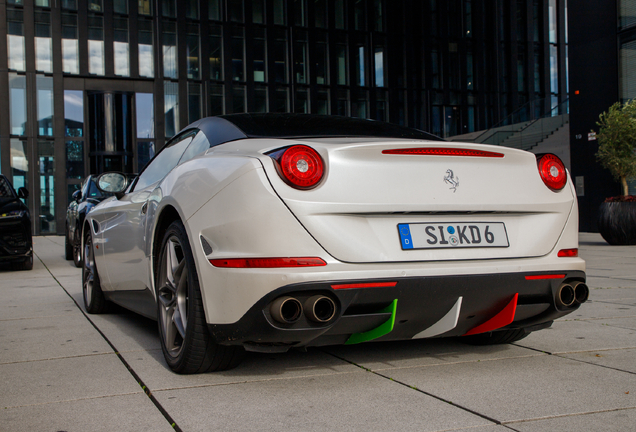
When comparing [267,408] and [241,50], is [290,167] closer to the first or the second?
[267,408]

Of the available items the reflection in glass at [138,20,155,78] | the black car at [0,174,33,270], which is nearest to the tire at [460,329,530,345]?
the black car at [0,174,33,270]

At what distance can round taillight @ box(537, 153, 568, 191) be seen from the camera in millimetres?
3383

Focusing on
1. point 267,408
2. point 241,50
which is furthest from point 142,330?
point 241,50

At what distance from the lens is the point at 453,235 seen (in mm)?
3068

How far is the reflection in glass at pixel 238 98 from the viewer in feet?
112

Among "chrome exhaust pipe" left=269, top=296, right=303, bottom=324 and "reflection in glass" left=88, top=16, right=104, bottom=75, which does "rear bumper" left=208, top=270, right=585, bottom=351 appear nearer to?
"chrome exhaust pipe" left=269, top=296, right=303, bottom=324

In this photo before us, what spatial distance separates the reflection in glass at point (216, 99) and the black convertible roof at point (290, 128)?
30317mm

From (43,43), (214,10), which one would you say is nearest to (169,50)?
(214,10)

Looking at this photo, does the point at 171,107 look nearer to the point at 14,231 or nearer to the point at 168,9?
the point at 168,9

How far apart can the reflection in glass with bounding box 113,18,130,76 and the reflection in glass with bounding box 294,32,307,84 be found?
8.59 m

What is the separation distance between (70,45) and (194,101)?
617cm

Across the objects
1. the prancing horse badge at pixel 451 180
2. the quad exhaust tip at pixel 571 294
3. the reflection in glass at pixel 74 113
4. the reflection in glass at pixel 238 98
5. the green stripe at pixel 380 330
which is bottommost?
the green stripe at pixel 380 330

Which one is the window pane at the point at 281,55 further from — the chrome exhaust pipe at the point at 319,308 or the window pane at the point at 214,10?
the chrome exhaust pipe at the point at 319,308

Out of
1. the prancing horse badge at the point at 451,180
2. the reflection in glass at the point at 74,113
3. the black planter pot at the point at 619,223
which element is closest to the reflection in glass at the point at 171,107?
the reflection in glass at the point at 74,113
